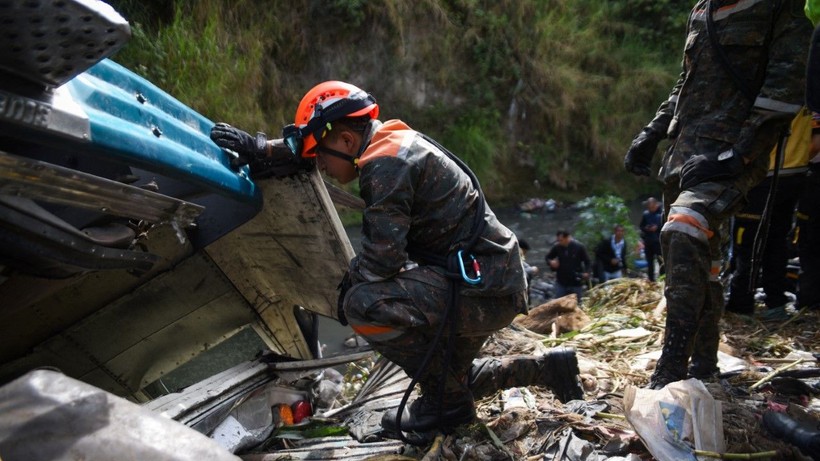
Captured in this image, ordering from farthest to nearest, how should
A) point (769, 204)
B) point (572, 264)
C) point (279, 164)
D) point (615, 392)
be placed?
point (572, 264) → point (769, 204) → point (615, 392) → point (279, 164)

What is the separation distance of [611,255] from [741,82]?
565 centimetres

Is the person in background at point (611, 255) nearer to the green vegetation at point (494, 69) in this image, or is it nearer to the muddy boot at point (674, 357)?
the green vegetation at point (494, 69)

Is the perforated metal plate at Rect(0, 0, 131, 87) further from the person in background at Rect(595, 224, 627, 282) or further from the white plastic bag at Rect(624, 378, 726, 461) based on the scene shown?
the person in background at Rect(595, 224, 627, 282)

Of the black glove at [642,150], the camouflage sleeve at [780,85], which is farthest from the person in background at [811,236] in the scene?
the camouflage sleeve at [780,85]

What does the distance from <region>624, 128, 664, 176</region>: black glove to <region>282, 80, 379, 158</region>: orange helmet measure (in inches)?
59.1

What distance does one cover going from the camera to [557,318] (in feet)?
14.4

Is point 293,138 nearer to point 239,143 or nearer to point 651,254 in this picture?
point 239,143

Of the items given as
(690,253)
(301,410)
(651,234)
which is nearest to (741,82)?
(690,253)

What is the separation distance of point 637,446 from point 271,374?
69.3 inches

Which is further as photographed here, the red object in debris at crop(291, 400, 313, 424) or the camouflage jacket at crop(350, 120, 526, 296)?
the red object in debris at crop(291, 400, 313, 424)

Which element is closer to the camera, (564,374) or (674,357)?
(674,357)

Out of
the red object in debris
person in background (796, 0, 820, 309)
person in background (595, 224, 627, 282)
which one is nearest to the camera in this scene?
the red object in debris

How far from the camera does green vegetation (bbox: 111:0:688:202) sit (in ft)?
37.6

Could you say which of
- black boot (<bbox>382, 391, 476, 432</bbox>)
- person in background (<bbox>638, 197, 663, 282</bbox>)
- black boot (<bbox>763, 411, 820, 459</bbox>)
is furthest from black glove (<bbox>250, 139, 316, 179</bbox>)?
person in background (<bbox>638, 197, 663, 282</bbox>)
